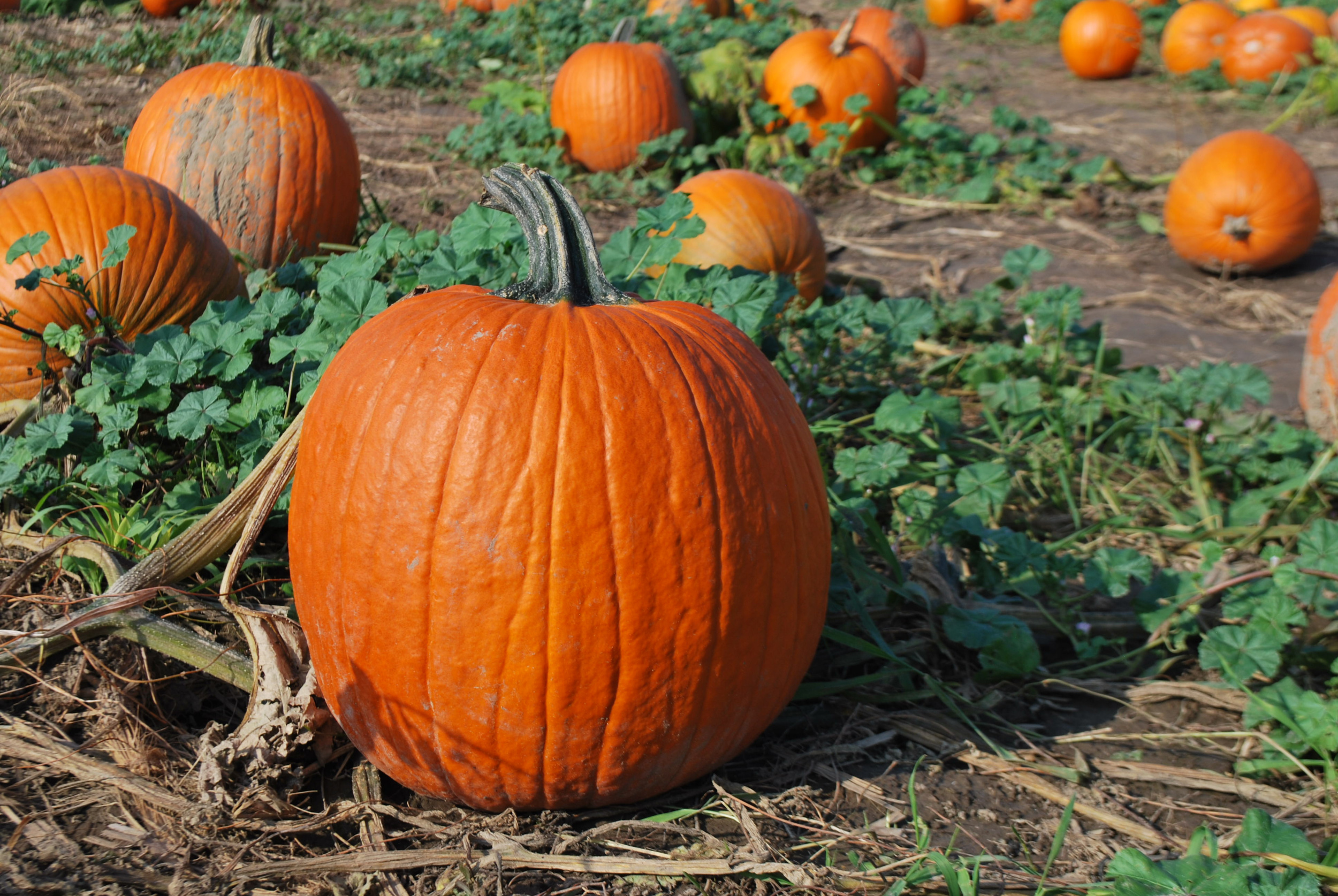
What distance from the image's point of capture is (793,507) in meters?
1.84

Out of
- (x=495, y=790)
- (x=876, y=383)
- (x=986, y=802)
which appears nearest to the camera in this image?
(x=495, y=790)

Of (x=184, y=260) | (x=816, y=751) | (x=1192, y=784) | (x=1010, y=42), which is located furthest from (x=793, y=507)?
(x=1010, y=42)

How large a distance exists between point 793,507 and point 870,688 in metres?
0.71

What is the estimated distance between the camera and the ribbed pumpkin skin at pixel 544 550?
1.65 meters

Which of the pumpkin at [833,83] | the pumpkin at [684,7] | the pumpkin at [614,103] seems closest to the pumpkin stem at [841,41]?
the pumpkin at [833,83]

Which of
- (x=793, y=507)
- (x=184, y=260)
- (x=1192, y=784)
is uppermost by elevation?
(x=184, y=260)

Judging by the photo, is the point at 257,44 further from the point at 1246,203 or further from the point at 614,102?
the point at 1246,203

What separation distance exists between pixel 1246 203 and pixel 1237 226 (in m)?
0.13

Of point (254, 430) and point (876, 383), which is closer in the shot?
point (254, 430)

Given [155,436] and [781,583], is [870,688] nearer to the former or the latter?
[781,583]

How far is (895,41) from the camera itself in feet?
28.8

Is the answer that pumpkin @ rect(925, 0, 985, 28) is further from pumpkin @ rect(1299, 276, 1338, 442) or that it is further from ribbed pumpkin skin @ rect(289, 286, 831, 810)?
ribbed pumpkin skin @ rect(289, 286, 831, 810)

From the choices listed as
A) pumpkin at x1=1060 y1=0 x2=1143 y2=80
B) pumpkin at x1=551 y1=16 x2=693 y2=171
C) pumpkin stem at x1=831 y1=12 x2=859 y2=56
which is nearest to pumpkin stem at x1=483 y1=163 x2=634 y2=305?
pumpkin at x1=551 y1=16 x2=693 y2=171

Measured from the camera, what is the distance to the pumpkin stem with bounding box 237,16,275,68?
3.93 metres
